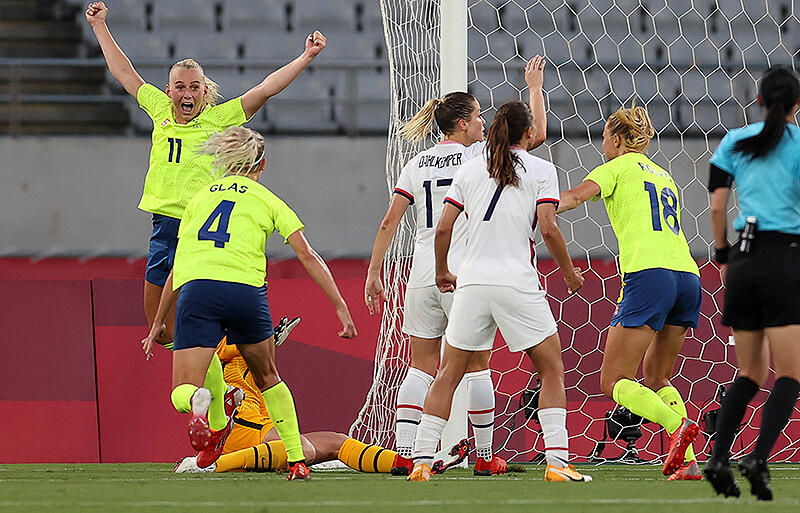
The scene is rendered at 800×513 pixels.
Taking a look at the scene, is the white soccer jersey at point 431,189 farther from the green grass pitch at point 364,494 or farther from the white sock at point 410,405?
the green grass pitch at point 364,494

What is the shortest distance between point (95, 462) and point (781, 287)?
4.77 meters

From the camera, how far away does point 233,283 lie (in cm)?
493

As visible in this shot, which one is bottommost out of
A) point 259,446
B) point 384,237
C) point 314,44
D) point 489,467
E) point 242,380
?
point 489,467

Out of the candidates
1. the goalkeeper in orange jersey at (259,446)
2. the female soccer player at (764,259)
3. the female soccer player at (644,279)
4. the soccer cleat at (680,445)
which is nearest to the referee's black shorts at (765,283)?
the female soccer player at (764,259)

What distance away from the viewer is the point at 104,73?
11969 mm

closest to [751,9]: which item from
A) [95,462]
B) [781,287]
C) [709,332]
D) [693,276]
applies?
[709,332]

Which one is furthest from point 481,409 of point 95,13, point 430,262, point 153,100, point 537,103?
point 95,13

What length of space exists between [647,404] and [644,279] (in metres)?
0.59

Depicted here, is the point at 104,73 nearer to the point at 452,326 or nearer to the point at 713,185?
the point at 452,326

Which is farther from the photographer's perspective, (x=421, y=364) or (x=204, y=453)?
(x=421, y=364)

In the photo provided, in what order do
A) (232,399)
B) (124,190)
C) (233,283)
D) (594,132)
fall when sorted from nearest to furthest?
1. (233,283)
2. (232,399)
3. (124,190)
4. (594,132)

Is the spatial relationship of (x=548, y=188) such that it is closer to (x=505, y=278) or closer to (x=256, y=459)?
(x=505, y=278)

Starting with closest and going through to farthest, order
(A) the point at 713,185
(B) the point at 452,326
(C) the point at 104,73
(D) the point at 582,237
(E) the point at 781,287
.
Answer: (E) the point at 781,287 → (A) the point at 713,185 → (B) the point at 452,326 → (D) the point at 582,237 → (C) the point at 104,73

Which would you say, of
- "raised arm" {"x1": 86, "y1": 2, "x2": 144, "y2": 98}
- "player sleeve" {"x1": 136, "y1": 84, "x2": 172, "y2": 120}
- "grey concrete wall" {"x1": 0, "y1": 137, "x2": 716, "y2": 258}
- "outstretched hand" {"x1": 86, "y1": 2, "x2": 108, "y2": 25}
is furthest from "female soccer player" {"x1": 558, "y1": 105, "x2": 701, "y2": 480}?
"grey concrete wall" {"x1": 0, "y1": 137, "x2": 716, "y2": 258}
